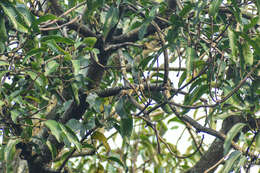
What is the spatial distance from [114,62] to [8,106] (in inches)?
27.8

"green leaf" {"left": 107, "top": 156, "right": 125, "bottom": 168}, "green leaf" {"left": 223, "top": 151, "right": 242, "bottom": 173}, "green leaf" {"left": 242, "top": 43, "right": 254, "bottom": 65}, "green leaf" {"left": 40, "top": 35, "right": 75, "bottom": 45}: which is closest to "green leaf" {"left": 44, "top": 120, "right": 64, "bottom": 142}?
"green leaf" {"left": 40, "top": 35, "right": 75, "bottom": 45}

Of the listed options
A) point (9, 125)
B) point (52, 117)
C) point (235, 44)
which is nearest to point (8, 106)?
point (9, 125)

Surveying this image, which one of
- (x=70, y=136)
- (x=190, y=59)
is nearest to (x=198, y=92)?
(x=190, y=59)

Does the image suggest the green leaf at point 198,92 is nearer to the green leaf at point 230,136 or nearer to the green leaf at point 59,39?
the green leaf at point 230,136

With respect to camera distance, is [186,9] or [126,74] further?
[126,74]

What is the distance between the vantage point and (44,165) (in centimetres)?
188

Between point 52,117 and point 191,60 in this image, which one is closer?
point 191,60

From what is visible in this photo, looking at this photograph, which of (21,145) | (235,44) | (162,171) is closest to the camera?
(235,44)

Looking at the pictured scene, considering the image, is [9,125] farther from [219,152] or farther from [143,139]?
[143,139]

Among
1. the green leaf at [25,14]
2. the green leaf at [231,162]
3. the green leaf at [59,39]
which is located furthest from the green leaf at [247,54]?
the green leaf at [25,14]

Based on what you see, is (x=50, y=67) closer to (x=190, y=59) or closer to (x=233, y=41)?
(x=190, y=59)

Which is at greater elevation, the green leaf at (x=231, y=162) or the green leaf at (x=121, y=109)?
the green leaf at (x=121, y=109)

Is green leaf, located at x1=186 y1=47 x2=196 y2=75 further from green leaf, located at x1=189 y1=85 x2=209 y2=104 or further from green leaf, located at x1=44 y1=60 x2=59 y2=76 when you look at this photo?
green leaf, located at x1=44 y1=60 x2=59 y2=76

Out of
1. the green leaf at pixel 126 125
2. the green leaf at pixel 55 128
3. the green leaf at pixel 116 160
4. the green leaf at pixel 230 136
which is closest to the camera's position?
the green leaf at pixel 230 136
